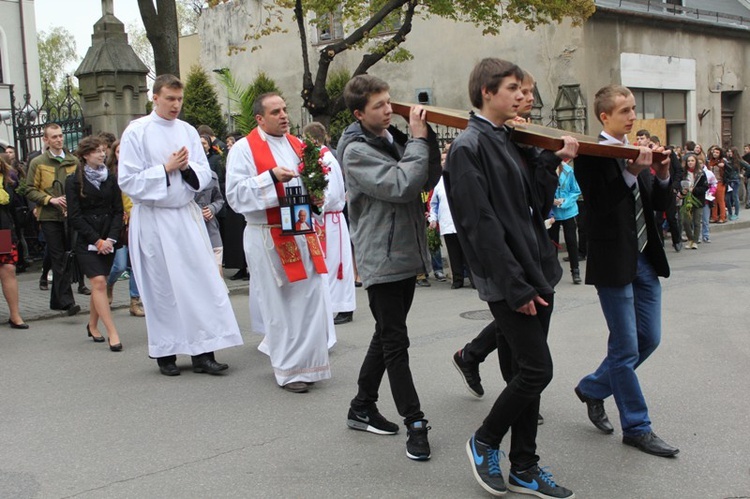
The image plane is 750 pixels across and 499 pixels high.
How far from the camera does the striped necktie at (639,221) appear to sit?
460 cm

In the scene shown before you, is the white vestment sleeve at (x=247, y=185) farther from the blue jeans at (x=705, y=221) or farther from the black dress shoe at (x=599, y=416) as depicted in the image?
the blue jeans at (x=705, y=221)

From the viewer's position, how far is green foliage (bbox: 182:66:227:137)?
28.0 metres

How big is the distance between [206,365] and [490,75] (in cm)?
374

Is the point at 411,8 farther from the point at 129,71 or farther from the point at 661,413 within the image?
the point at 661,413

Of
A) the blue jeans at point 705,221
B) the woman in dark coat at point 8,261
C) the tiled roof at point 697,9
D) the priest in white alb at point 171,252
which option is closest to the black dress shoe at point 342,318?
the priest in white alb at point 171,252

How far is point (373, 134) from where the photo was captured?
15.9ft

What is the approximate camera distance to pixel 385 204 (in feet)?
15.7

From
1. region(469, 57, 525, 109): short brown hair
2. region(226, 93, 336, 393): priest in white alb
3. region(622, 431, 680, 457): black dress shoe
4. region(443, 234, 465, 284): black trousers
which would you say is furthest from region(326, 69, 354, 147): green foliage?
region(469, 57, 525, 109): short brown hair

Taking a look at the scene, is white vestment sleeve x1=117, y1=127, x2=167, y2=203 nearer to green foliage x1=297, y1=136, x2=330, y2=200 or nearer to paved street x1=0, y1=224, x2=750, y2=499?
green foliage x1=297, y1=136, x2=330, y2=200

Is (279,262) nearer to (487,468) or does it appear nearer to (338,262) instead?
(338,262)

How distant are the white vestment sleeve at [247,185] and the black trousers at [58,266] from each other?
3.94 meters

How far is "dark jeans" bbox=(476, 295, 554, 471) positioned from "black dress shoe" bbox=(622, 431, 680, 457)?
0.83 m

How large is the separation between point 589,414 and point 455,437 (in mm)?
790

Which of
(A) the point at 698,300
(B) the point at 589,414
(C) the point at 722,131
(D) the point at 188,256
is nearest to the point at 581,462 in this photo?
(B) the point at 589,414
